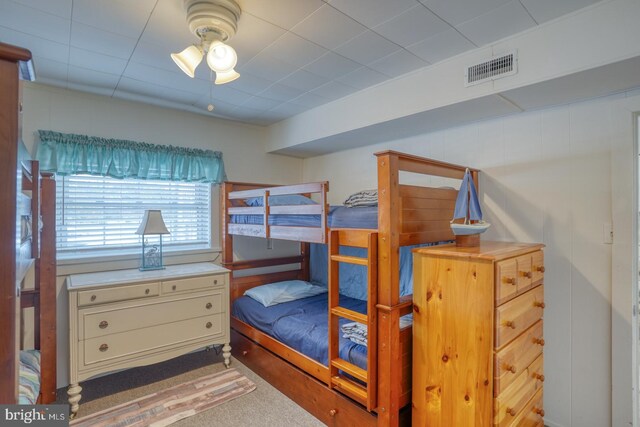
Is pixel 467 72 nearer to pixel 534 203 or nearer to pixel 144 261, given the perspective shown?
pixel 534 203

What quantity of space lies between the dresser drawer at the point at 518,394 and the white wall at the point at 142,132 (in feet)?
8.79

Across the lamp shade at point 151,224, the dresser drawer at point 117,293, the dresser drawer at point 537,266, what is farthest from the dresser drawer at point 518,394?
the lamp shade at point 151,224

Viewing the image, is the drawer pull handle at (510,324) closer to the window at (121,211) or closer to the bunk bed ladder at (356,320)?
the bunk bed ladder at (356,320)

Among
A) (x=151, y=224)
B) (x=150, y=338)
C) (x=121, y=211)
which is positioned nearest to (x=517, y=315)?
(x=150, y=338)

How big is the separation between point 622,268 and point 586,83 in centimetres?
107

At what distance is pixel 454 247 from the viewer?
182 cm

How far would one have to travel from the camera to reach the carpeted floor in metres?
2.17

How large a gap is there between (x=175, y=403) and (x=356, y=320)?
1.57 metres

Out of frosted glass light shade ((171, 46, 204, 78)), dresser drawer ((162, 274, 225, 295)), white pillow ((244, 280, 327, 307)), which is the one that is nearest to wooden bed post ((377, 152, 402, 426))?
frosted glass light shade ((171, 46, 204, 78))

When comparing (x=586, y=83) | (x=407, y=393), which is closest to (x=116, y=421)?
(x=407, y=393)

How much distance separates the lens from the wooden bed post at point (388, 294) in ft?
5.55

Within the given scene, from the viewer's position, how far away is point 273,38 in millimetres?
1911

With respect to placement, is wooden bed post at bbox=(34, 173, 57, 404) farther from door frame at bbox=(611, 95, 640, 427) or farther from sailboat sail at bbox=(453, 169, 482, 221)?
door frame at bbox=(611, 95, 640, 427)

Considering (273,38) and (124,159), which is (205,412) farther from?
(273,38)
